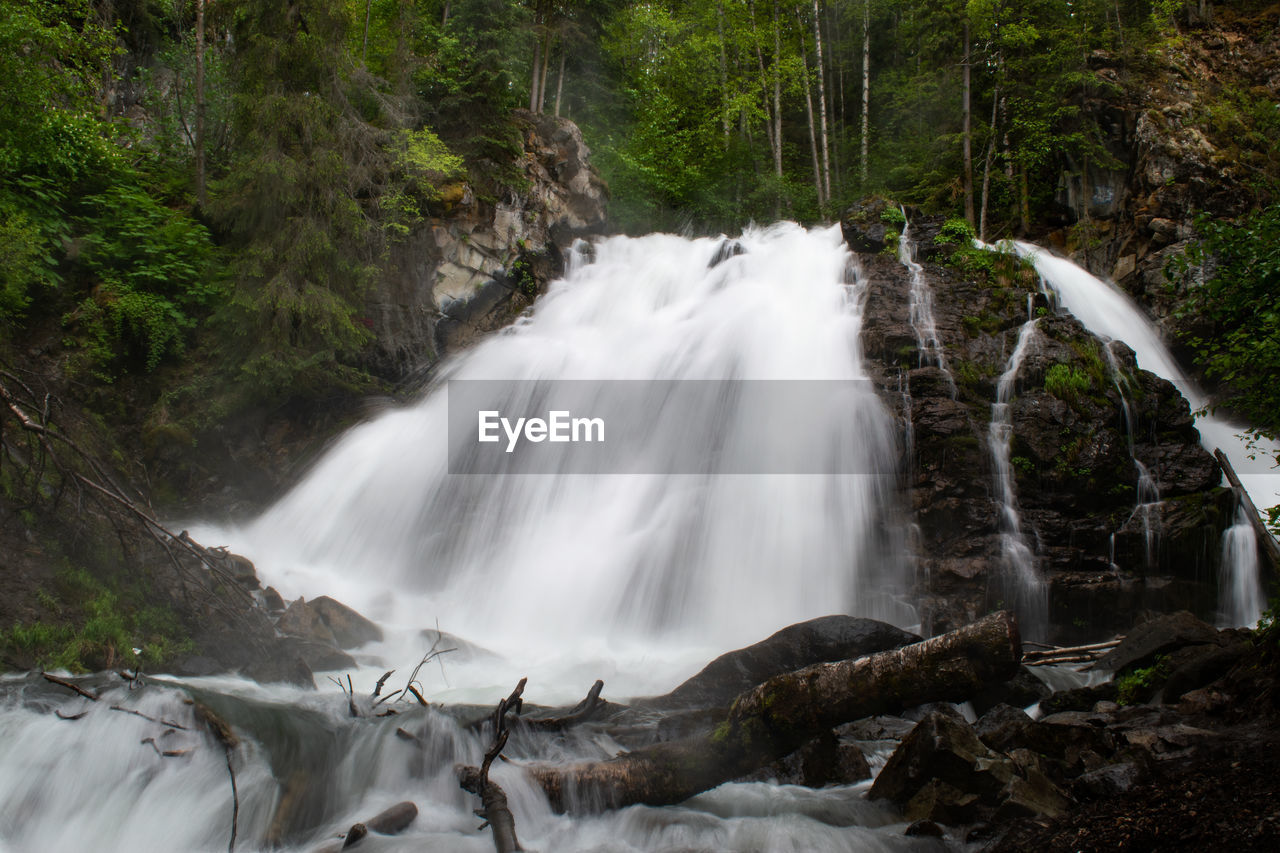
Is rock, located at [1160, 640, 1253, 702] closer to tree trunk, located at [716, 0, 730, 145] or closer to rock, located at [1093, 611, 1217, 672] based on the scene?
rock, located at [1093, 611, 1217, 672]

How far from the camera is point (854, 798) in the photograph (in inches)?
A: 183

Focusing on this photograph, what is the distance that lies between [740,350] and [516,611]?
6.33 m

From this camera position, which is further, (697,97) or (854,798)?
(697,97)

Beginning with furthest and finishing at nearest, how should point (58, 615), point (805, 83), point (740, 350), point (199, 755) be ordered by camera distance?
point (805, 83)
point (740, 350)
point (58, 615)
point (199, 755)

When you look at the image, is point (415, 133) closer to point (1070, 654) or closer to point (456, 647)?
point (456, 647)

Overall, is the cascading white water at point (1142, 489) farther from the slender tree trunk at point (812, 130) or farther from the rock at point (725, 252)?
the slender tree trunk at point (812, 130)

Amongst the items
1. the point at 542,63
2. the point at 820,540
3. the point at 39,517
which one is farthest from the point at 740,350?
the point at 542,63

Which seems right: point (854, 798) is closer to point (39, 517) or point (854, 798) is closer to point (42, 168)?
point (39, 517)

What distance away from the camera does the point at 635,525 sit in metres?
9.78

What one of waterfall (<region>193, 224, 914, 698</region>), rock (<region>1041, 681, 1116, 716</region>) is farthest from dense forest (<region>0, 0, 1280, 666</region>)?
waterfall (<region>193, 224, 914, 698</region>)

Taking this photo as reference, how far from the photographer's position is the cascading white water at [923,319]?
1071 cm

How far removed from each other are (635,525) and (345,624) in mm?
3913

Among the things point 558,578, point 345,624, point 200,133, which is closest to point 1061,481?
point 558,578

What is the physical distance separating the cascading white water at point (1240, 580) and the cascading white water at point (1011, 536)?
2.16 meters
